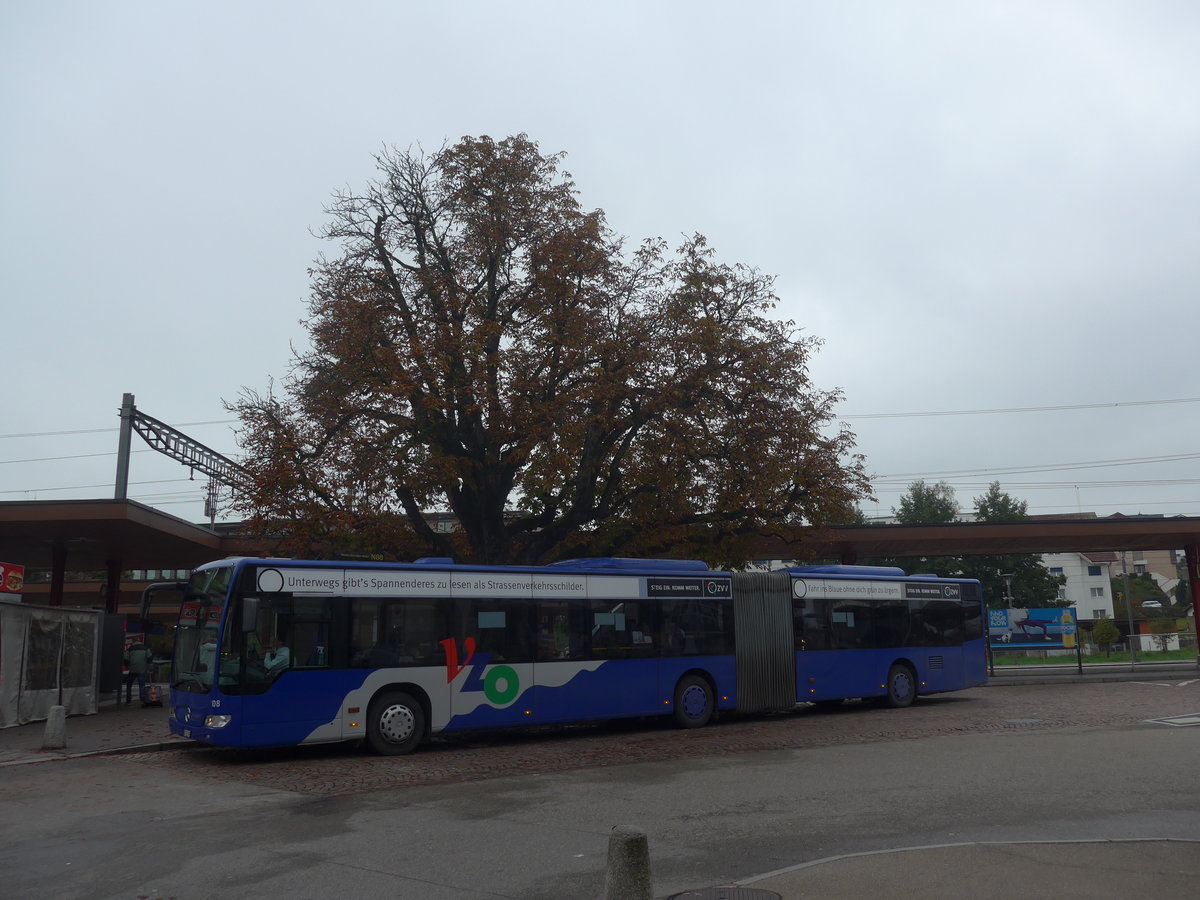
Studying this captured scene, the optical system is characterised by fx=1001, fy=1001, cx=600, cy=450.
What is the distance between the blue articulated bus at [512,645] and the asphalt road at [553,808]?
724 mm

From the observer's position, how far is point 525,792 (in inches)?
466

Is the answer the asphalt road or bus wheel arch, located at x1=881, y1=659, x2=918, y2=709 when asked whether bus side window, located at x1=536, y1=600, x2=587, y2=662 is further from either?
bus wheel arch, located at x1=881, y1=659, x2=918, y2=709

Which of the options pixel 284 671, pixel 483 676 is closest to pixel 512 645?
pixel 483 676

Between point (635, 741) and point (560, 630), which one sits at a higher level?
point (560, 630)

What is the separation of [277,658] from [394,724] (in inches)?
86.4

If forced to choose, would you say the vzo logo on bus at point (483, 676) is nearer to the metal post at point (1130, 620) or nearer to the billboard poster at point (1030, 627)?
the metal post at point (1130, 620)

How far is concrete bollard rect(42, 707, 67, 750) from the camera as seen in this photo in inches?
640

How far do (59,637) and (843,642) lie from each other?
16872 millimetres

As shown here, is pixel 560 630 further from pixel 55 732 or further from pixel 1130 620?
pixel 1130 620

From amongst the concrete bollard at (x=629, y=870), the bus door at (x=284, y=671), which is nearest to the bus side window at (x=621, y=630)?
the bus door at (x=284, y=671)

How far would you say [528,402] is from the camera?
22922 millimetres

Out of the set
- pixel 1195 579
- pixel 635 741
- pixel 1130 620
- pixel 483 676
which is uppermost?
pixel 1195 579

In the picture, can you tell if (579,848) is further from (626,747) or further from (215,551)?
(215,551)

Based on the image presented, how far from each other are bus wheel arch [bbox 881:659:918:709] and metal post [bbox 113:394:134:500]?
19.4 meters
